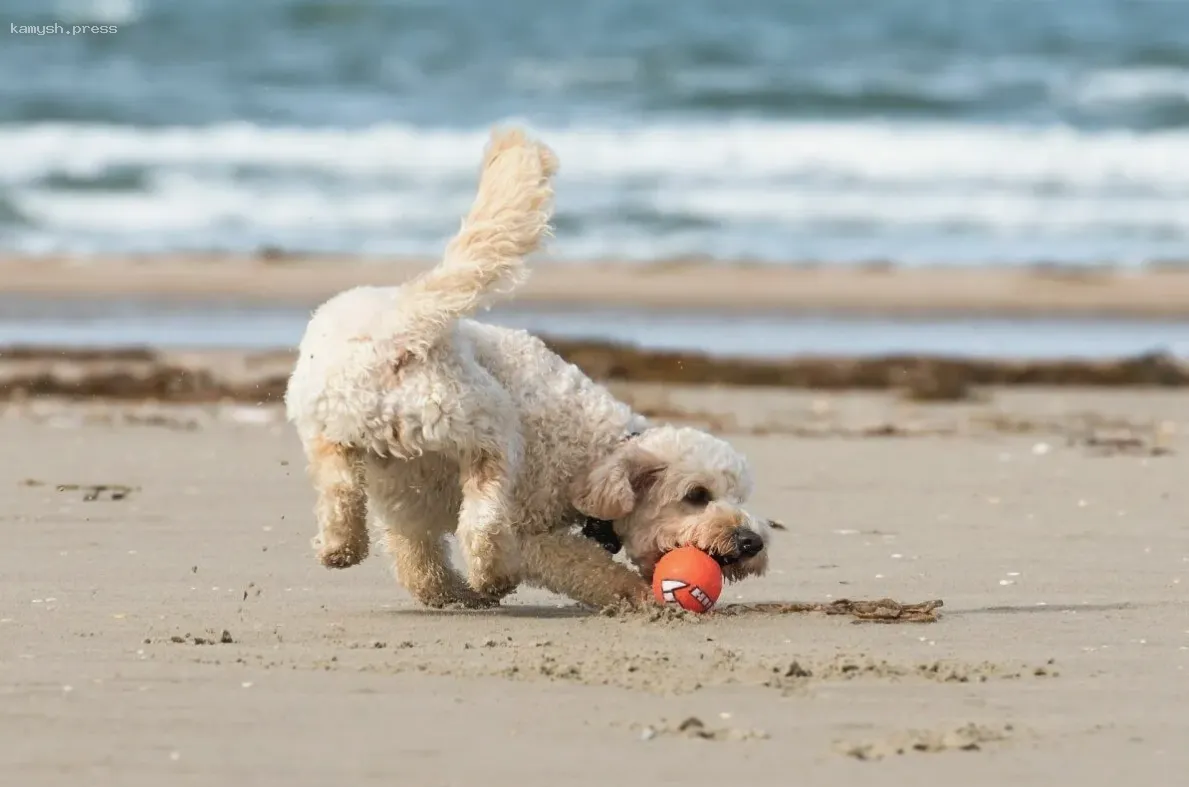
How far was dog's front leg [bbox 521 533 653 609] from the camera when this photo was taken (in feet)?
20.0

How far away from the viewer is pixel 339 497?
227 inches

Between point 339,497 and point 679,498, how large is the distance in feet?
3.42

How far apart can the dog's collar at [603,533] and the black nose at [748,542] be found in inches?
19.9

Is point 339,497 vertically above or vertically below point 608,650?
above

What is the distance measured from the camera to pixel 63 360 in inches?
536

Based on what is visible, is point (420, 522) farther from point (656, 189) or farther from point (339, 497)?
point (656, 189)

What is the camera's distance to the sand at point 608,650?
13.6ft

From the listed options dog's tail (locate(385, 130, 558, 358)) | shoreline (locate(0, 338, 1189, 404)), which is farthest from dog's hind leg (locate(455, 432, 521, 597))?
shoreline (locate(0, 338, 1189, 404))

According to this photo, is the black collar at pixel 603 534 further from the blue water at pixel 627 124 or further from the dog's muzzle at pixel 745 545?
the blue water at pixel 627 124

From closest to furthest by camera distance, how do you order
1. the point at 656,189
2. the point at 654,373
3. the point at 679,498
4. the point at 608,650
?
the point at 608,650
the point at 679,498
the point at 654,373
the point at 656,189

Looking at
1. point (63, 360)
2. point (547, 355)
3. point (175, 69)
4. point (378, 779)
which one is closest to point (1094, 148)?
point (175, 69)

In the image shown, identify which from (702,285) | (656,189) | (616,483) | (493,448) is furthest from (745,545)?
(656,189)

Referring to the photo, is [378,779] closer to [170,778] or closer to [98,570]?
[170,778]

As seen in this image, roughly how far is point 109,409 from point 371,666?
7.03m
